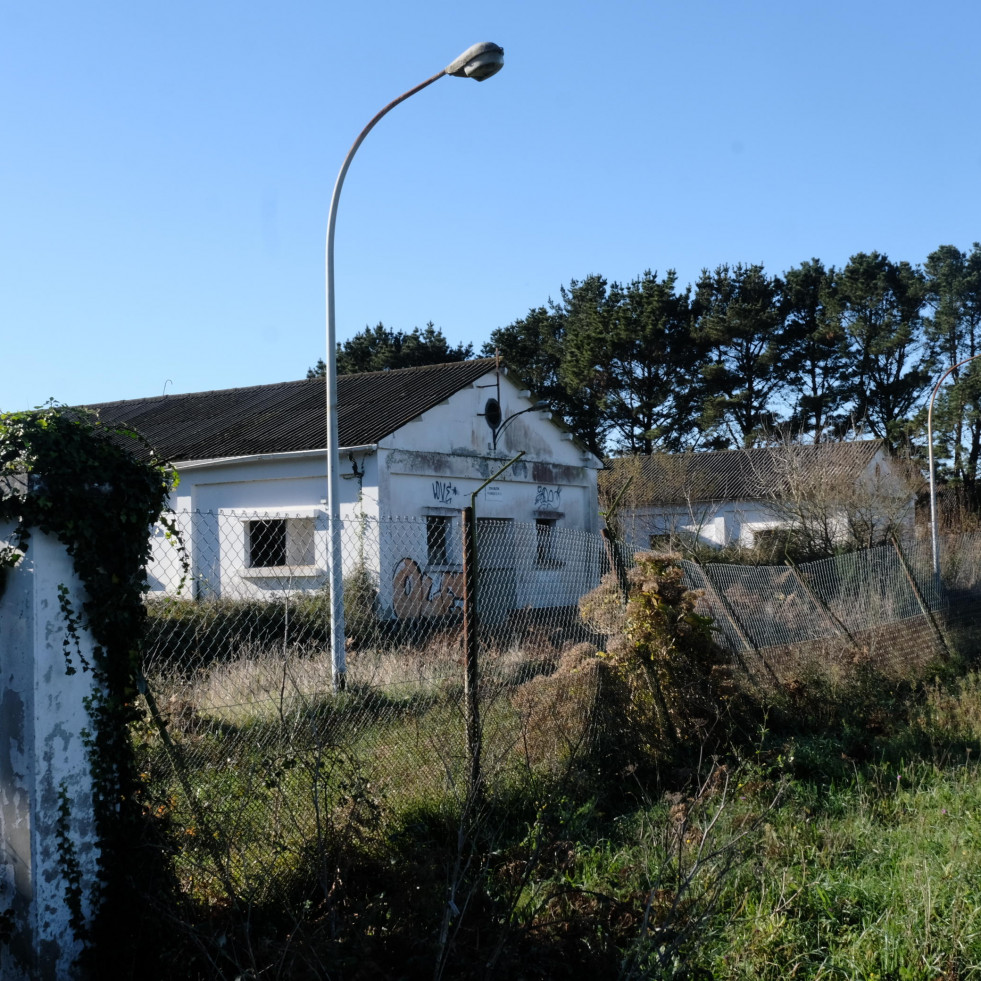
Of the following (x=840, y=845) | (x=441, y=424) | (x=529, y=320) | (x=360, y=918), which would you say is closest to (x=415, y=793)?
(x=360, y=918)

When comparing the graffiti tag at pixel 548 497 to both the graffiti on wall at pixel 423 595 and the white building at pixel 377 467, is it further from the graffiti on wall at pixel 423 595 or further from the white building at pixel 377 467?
the graffiti on wall at pixel 423 595

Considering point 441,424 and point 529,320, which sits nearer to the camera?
point 441,424

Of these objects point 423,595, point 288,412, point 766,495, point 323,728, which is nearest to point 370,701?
point 323,728

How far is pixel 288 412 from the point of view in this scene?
2162 centimetres

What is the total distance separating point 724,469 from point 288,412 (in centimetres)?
2343

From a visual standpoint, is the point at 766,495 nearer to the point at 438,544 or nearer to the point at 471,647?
the point at 438,544

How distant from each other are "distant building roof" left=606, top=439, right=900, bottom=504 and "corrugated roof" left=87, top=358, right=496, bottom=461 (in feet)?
27.8

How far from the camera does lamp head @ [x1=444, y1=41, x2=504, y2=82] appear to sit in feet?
27.6

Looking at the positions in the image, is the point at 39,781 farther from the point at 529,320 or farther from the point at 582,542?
the point at 529,320

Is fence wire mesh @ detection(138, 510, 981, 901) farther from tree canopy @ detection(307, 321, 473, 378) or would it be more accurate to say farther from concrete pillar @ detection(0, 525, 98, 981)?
tree canopy @ detection(307, 321, 473, 378)

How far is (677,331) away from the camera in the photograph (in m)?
49.2

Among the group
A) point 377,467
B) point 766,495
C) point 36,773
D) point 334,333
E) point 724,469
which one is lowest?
point 36,773

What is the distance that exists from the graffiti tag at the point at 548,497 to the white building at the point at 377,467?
0.03 m

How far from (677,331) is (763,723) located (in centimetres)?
4308
